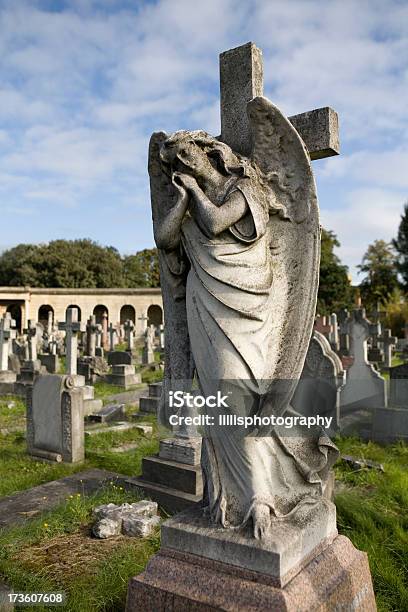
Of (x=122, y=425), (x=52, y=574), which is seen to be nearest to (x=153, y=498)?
(x=52, y=574)

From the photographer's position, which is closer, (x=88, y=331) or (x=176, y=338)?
(x=176, y=338)

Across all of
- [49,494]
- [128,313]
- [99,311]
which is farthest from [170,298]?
[128,313]

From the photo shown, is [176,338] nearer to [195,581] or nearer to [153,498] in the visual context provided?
[195,581]

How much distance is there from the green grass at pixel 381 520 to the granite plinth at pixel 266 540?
40.8 inches

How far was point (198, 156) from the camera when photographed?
91.7 inches

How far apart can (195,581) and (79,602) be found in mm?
1083

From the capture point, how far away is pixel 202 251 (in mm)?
2268

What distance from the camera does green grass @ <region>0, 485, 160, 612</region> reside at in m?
2.90

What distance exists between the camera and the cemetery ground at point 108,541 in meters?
3.00

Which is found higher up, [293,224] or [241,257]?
[293,224]

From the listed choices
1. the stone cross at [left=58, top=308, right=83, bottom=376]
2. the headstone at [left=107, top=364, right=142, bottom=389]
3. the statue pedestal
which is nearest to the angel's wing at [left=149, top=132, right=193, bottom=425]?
the statue pedestal

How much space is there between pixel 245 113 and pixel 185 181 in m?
0.62

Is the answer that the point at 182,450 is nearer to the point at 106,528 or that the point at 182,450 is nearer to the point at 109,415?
the point at 106,528

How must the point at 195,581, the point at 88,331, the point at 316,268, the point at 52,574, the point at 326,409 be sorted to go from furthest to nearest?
1. the point at 88,331
2. the point at 326,409
3. the point at 52,574
4. the point at 316,268
5. the point at 195,581
